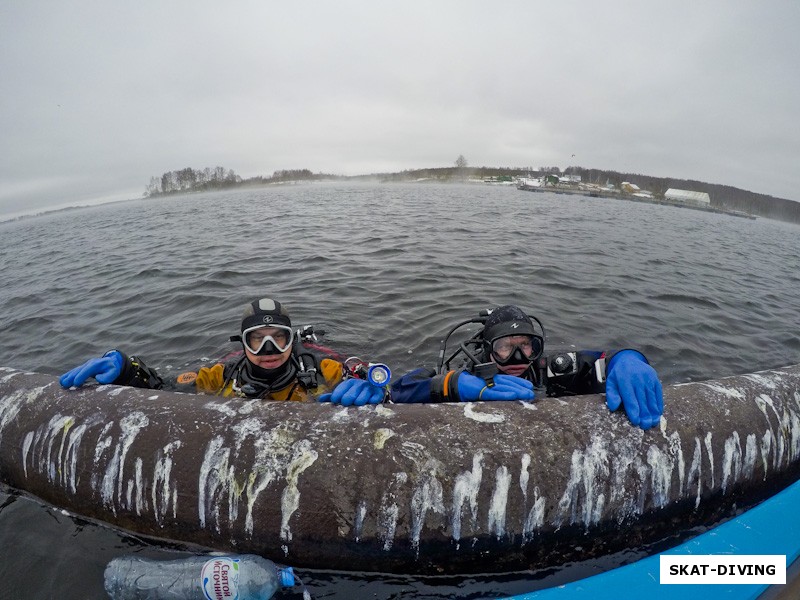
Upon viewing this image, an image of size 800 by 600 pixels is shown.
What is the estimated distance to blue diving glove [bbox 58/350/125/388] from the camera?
296 centimetres

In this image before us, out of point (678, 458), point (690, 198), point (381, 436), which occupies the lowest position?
point (678, 458)

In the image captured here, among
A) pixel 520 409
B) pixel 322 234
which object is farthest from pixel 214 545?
pixel 322 234

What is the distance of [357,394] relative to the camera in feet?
9.08

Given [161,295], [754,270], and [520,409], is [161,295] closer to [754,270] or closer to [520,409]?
[520,409]

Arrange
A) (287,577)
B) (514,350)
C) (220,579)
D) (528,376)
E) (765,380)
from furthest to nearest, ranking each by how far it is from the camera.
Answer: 1. (528,376)
2. (514,350)
3. (765,380)
4. (287,577)
5. (220,579)

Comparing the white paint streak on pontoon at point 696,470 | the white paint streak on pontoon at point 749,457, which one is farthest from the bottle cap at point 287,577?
the white paint streak on pontoon at point 749,457

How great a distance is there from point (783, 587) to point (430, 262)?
9.74 metres

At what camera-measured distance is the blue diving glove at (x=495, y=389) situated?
2.86 meters

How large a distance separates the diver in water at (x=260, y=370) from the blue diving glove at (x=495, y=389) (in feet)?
3.52

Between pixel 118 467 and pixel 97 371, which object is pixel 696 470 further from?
pixel 97 371

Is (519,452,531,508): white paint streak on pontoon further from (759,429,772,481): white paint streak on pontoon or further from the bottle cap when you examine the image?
(759,429,772,481): white paint streak on pontoon

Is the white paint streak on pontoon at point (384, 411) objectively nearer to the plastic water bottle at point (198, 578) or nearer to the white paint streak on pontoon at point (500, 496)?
the white paint streak on pontoon at point (500, 496)

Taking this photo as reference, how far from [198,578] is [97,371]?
6.48 ft

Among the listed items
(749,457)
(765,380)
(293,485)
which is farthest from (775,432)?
(293,485)
